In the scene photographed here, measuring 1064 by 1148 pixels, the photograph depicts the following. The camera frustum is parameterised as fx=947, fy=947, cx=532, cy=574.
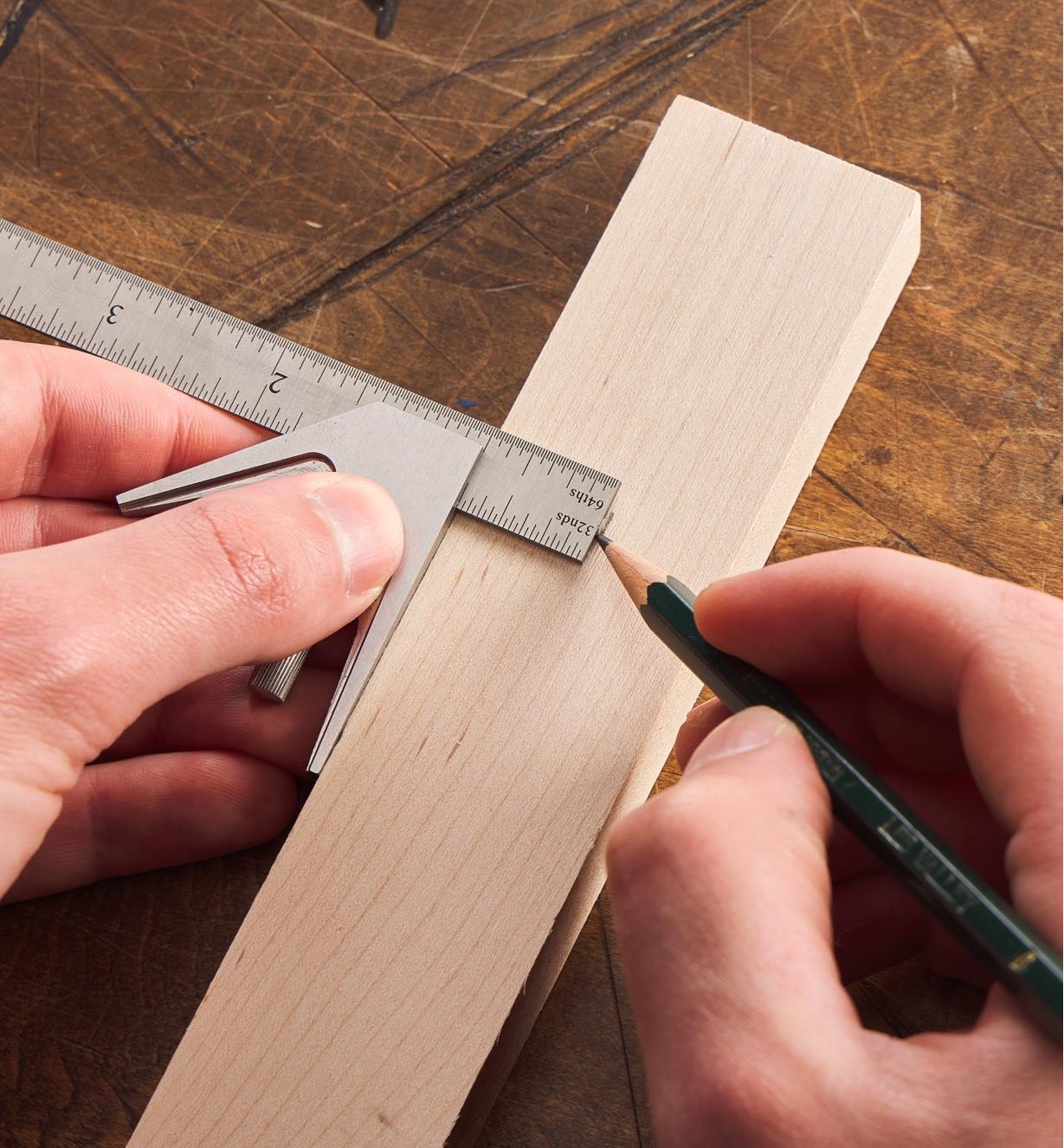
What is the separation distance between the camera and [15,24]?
2447mm

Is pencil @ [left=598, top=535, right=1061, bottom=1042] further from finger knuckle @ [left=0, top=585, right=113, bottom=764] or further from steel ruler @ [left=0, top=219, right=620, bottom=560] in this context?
finger knuckle @ [left=0, top=585, right=113, bottom=764]

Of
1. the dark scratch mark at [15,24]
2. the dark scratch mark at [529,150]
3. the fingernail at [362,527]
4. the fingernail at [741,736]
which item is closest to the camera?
the fingernail at [741,736]

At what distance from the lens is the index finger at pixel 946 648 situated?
1077mm

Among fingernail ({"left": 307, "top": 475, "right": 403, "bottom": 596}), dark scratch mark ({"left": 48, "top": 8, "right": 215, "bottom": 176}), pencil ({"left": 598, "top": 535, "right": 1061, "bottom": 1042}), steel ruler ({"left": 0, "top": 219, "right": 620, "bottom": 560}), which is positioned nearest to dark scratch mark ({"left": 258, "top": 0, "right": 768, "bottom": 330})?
steel ruler ({"left": 0, "top": 219, "right": 620, "bottom": 560})

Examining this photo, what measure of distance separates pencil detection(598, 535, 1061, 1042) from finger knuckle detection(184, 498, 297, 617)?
561mm

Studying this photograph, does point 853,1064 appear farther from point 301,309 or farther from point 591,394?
point 301,309

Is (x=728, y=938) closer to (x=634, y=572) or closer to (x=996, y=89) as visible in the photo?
(x=634, y=572)

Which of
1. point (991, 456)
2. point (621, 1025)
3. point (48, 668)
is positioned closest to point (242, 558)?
point (48, 668)

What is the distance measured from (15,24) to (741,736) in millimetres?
2590

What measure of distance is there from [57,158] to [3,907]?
1788mm

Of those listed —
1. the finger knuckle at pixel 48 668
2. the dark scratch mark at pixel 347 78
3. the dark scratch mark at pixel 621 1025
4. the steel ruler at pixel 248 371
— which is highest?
the dark scratch mark at pixel 347 78

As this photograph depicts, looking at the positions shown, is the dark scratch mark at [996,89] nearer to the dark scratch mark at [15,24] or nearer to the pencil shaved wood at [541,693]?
the pencil shaved wood at [541,693]

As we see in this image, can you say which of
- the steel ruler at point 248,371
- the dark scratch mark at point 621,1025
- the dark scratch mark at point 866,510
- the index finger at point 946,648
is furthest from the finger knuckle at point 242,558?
the dark scratch mark at point 866,510

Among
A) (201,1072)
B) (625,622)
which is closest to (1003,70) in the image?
(625,622)
